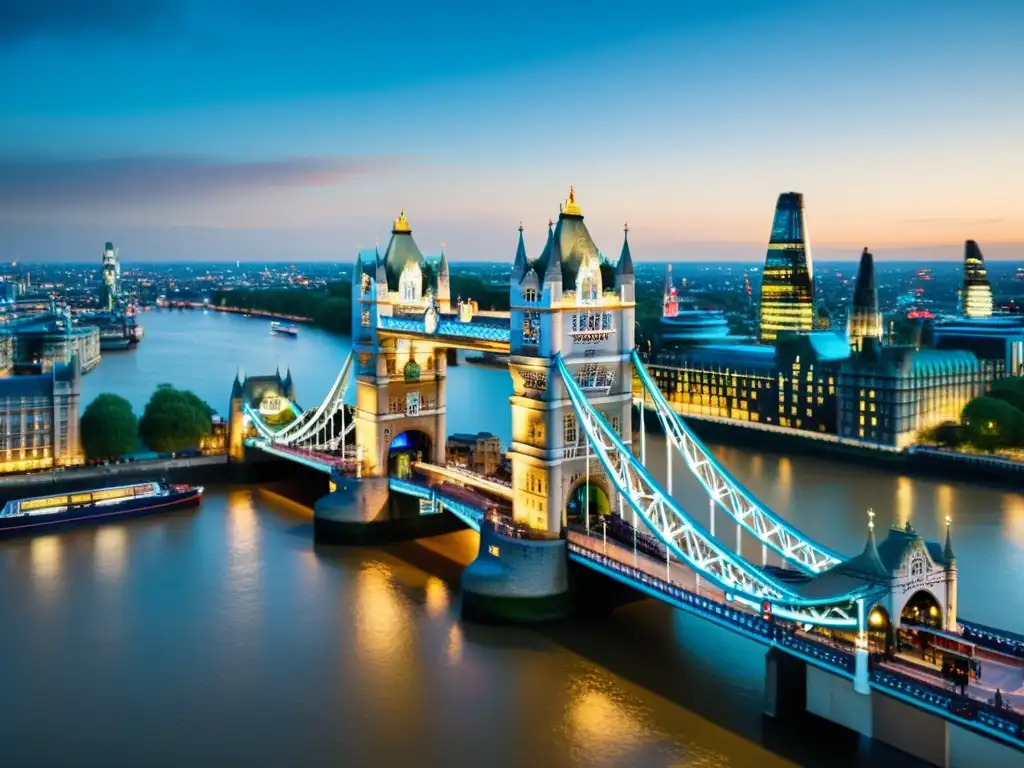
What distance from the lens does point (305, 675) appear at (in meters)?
21.3

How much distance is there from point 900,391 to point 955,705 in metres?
33.5

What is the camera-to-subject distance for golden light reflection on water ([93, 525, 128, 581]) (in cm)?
2822

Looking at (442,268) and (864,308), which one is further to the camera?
(864,308)

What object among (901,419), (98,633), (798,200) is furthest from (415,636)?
(798,200)

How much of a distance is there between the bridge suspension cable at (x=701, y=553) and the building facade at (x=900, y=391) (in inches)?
930

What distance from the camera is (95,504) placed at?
111 feet

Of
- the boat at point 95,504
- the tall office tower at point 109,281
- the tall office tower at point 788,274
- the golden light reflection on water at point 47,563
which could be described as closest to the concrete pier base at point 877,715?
the golden light reflection on water at point 47,563

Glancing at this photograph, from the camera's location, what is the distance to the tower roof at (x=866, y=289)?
60375 millimetres

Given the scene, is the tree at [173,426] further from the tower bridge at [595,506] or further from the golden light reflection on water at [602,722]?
the golden light reflection on water at [602,722]

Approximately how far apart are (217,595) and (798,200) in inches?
2440

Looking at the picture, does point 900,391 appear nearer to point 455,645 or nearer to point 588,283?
point 588,283

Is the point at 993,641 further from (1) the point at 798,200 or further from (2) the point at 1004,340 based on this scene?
(1) the point at 798,200

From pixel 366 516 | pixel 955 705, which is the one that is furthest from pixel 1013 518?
pixel 955 705

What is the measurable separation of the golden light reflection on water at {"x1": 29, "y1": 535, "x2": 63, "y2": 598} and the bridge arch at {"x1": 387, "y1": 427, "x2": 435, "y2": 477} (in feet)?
30.8
